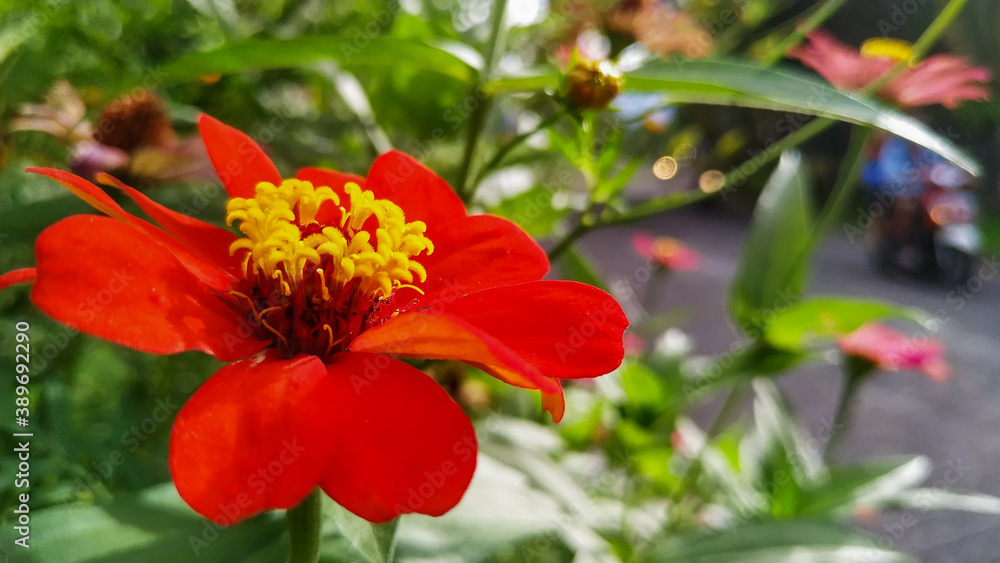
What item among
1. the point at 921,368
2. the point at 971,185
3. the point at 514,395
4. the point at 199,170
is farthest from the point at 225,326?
the point at 971,185

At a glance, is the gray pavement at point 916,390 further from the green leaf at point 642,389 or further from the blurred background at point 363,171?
the green leaf at point 642,389

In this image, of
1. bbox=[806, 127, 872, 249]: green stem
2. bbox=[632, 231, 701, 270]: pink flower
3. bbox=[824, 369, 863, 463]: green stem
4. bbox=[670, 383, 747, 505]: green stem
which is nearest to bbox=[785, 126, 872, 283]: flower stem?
bbox=[806, 127, 872, 249]: green stem

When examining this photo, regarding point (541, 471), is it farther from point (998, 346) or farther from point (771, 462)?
point (998, 346)

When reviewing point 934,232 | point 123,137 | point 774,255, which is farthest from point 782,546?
point 934,232

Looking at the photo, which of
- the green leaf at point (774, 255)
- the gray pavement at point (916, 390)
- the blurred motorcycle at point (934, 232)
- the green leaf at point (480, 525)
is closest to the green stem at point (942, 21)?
the green leaf at point (774, 255)

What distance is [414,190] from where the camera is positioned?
Result: 0.69 feet

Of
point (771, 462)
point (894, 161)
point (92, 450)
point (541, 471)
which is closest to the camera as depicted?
point (92, 450)

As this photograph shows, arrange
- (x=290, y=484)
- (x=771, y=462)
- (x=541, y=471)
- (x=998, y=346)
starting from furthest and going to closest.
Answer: (x=998, y=346), (x=771, y=462), (x=541, y=471), (x=290, y=484)

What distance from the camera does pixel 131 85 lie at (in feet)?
0.97

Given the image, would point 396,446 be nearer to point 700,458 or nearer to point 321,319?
point 321,319

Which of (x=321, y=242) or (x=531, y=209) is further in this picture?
(x=531, y=209)

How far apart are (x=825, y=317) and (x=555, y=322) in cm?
27

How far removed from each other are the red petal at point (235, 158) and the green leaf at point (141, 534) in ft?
0.39

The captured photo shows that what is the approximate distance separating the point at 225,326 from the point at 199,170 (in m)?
0.14
